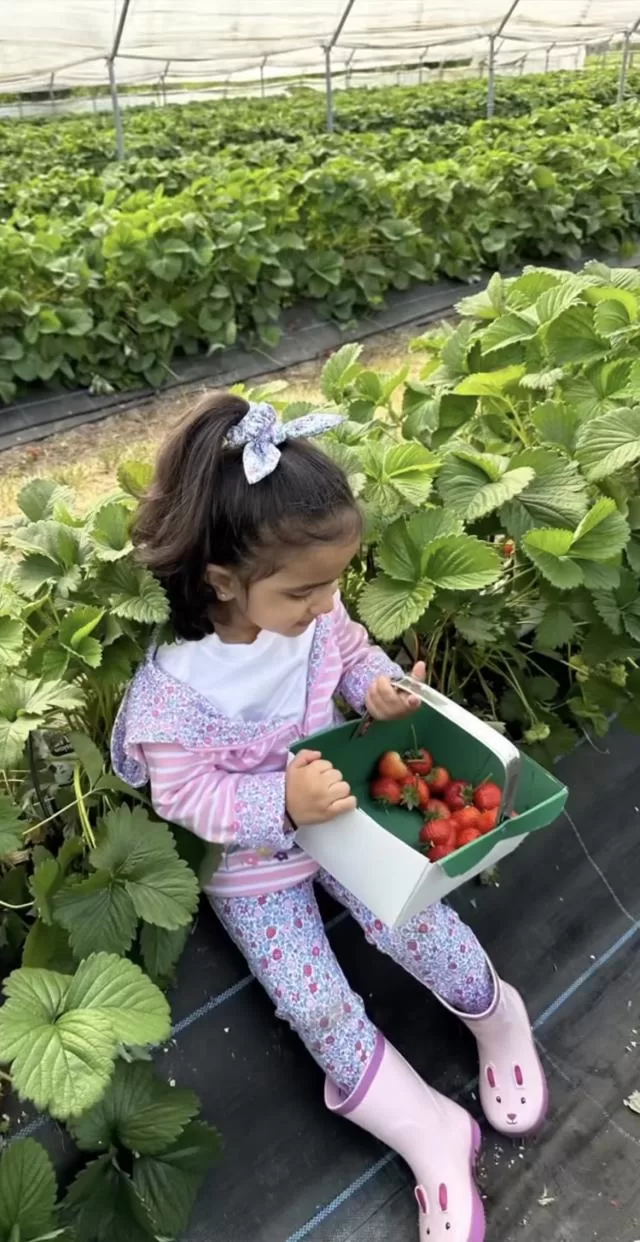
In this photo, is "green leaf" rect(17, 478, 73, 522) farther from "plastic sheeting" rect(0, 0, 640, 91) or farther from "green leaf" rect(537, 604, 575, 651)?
"plastic sheeting" rect(0, 0, 640, 91)

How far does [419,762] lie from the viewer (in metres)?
1.63

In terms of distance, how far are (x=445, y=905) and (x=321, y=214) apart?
4.61m

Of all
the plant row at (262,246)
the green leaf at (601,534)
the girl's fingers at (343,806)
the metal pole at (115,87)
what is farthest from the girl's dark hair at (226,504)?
the metal pole at (115,87)

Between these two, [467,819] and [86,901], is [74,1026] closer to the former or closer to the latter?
[86,901]

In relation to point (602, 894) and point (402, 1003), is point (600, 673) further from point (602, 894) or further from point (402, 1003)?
point (402, 1003)

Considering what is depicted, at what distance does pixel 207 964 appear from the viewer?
5.41 feet

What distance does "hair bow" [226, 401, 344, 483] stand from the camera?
1.28m

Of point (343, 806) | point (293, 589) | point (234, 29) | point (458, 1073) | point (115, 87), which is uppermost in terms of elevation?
point (234, 29)

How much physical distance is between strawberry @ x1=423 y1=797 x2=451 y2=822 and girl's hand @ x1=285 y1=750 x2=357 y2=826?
0.23 metres

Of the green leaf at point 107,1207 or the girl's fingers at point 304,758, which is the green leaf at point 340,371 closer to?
the girl's fingers at point 304,758

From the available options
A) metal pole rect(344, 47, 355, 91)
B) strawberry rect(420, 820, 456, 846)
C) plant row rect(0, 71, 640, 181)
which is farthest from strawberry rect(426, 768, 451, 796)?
metal pole rect(344, 47, 355, 91)

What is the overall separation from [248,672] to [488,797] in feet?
1.39

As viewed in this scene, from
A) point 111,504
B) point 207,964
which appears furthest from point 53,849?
point 111,504

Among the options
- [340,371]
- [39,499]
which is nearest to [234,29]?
[340,371]
